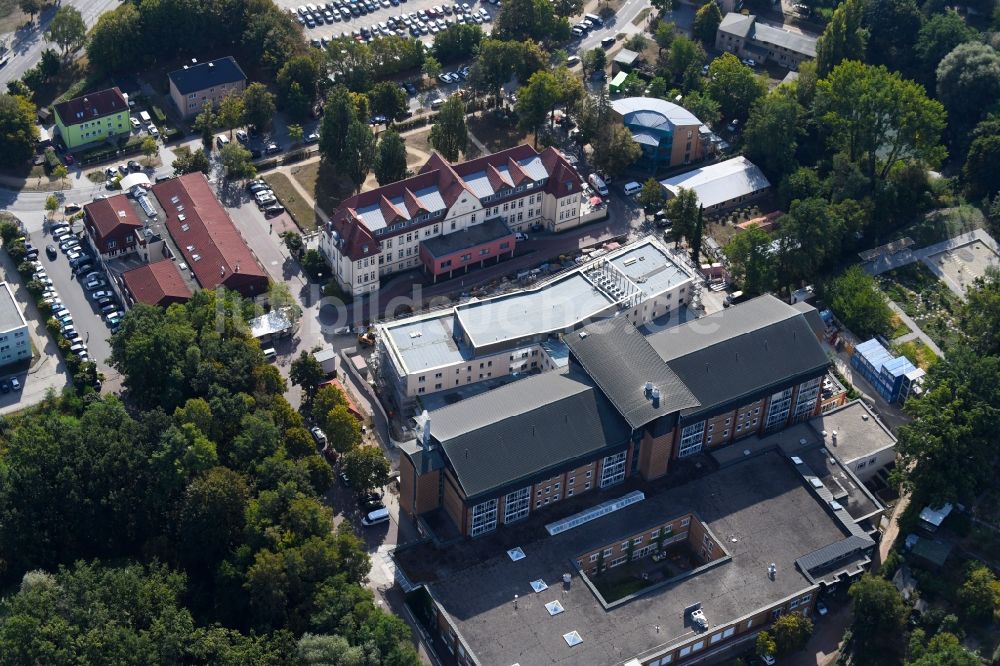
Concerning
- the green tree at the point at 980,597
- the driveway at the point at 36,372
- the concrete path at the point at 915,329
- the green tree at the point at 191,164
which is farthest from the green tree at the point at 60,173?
the green tree at the point at 980,597

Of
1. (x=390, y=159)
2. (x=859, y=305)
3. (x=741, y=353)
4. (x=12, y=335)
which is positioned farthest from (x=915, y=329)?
(x=12, y=335)

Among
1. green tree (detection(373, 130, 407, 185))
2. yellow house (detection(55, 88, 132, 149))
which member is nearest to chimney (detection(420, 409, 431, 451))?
green tree (detection(373, 130, 407, 185))

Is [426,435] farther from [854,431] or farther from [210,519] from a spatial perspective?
[854,431]

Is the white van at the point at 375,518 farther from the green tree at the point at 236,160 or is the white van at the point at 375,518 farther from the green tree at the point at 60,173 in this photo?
the green tree at the point at 60,173

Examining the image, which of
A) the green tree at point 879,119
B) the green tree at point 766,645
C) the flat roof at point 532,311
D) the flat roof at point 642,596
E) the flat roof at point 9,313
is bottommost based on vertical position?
→ the green tree at point 766,645

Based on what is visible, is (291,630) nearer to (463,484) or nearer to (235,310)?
(463,484)

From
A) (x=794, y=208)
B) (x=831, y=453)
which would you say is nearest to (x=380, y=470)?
(x=831, y=453)

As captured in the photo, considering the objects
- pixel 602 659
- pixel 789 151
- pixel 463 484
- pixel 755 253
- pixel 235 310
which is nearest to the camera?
pixel 602 659
